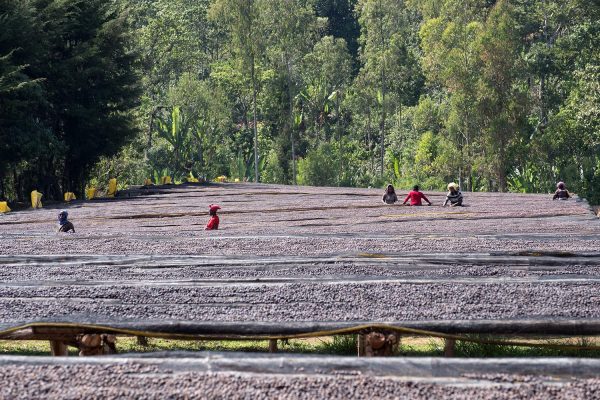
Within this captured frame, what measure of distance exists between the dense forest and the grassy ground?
58.4 ft

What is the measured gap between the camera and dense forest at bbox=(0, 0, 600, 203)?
110ft

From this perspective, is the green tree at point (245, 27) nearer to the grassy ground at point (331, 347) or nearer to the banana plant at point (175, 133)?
the banana plant at point (175, 133)

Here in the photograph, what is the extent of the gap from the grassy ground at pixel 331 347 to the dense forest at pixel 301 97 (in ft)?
58.4

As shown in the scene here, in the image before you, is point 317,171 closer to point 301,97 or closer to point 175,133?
point 175,133

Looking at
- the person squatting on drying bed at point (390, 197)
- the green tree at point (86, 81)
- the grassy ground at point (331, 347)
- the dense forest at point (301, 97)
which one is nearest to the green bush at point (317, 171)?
the dense forest at point (301, 97)

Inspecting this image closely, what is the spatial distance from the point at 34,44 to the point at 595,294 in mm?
24405

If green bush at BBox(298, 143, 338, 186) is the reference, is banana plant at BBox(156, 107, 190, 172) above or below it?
above

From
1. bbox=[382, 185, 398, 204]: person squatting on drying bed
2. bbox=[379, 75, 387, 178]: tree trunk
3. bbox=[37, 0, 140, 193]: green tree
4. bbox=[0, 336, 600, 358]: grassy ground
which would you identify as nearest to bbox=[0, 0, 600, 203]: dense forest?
bbox=[37, 0, 140, 193]: green tree

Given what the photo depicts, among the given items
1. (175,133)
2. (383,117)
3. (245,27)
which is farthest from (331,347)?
(383,117)

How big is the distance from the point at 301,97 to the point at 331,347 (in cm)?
4263

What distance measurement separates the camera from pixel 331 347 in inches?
416

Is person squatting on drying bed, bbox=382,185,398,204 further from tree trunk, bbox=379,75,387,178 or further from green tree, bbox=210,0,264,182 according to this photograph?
tree trunk, bbox=379,75,387,178

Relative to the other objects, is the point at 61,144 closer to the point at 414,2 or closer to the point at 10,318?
the point at 10,318

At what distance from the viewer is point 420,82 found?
54.2 meters
